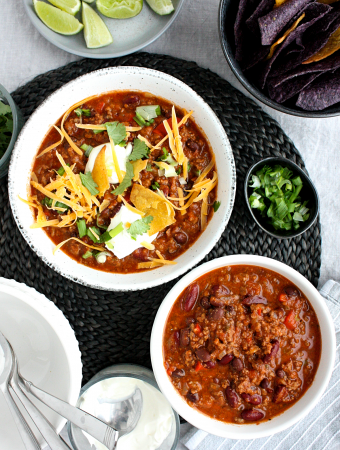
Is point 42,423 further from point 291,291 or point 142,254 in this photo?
point 291,291

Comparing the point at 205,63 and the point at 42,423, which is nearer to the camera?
the point at 42,423

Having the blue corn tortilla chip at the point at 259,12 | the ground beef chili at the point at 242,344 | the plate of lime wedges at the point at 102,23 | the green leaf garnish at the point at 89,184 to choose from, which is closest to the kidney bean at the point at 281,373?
the ground beef chili at the point at 242,344

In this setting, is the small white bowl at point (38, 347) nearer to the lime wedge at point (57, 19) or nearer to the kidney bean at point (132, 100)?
the kidney bean at point (132, 100)

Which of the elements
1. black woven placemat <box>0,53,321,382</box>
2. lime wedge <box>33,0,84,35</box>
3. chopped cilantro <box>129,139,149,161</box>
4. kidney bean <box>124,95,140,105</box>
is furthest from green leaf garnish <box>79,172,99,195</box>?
lime wedge <box>33,0,84,35</box>

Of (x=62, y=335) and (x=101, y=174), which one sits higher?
(x=101, y=174)

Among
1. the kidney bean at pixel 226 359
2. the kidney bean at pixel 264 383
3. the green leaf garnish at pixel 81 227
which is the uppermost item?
the green leaf garnish at pixel 81 227

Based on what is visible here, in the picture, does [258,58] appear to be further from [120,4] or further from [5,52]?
[5,52]

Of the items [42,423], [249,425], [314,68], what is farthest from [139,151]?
[249,425]
